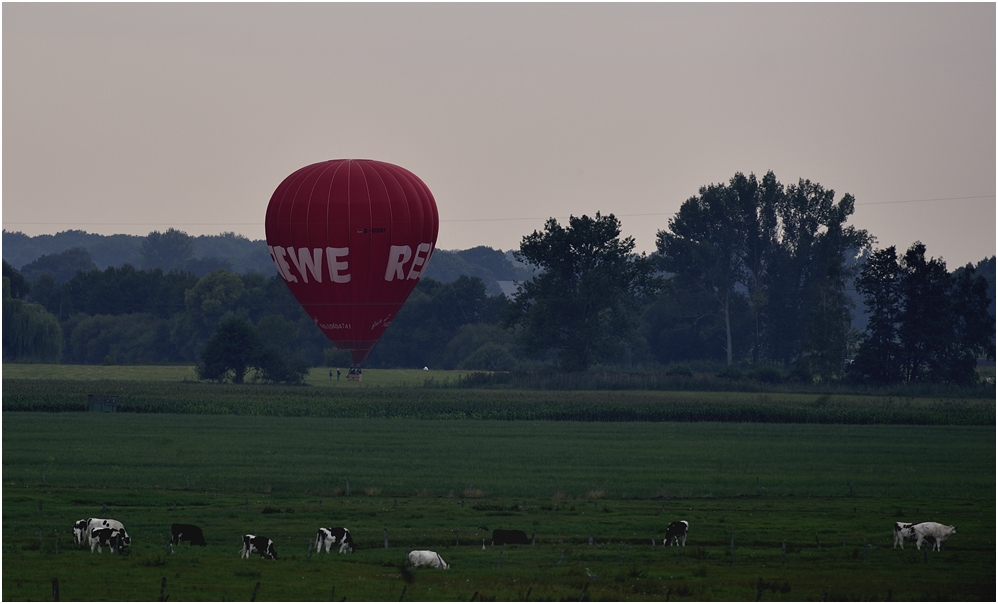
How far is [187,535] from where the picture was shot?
107 ft

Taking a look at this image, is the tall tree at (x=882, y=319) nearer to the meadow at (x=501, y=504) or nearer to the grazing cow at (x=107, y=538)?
the meadow at (x=501, y=504)

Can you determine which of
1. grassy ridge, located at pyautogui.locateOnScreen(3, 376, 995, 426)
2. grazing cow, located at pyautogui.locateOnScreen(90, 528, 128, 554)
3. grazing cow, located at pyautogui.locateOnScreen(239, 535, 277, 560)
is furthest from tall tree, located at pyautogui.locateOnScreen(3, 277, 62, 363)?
grazing cow, located at pyautogui.locateOnScreen(239, 535, 277, 560)

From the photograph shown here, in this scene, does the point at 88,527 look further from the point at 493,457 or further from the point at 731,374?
the point at 731,374

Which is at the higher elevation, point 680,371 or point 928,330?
point 928,330

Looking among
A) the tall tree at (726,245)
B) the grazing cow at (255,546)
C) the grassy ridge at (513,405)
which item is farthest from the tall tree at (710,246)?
the grazing cow at (255,546)

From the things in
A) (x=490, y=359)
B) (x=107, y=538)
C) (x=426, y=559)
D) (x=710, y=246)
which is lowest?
(x=107, y=538)

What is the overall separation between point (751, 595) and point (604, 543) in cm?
707

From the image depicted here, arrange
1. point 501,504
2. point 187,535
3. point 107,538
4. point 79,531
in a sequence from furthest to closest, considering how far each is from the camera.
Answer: point 501,504, point 187,535, point 79,531, point 107,538

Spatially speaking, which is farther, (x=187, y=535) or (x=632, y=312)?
(x=632, y=312)

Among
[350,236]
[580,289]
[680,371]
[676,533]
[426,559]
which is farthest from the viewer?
[580,289]

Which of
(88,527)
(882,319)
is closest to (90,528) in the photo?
(88,527)

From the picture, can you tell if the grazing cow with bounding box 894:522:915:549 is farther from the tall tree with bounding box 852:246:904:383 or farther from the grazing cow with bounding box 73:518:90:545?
the tall tree with bounding box 852:246:904:383

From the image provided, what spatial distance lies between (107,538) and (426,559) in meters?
8.09

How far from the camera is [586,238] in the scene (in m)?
121
